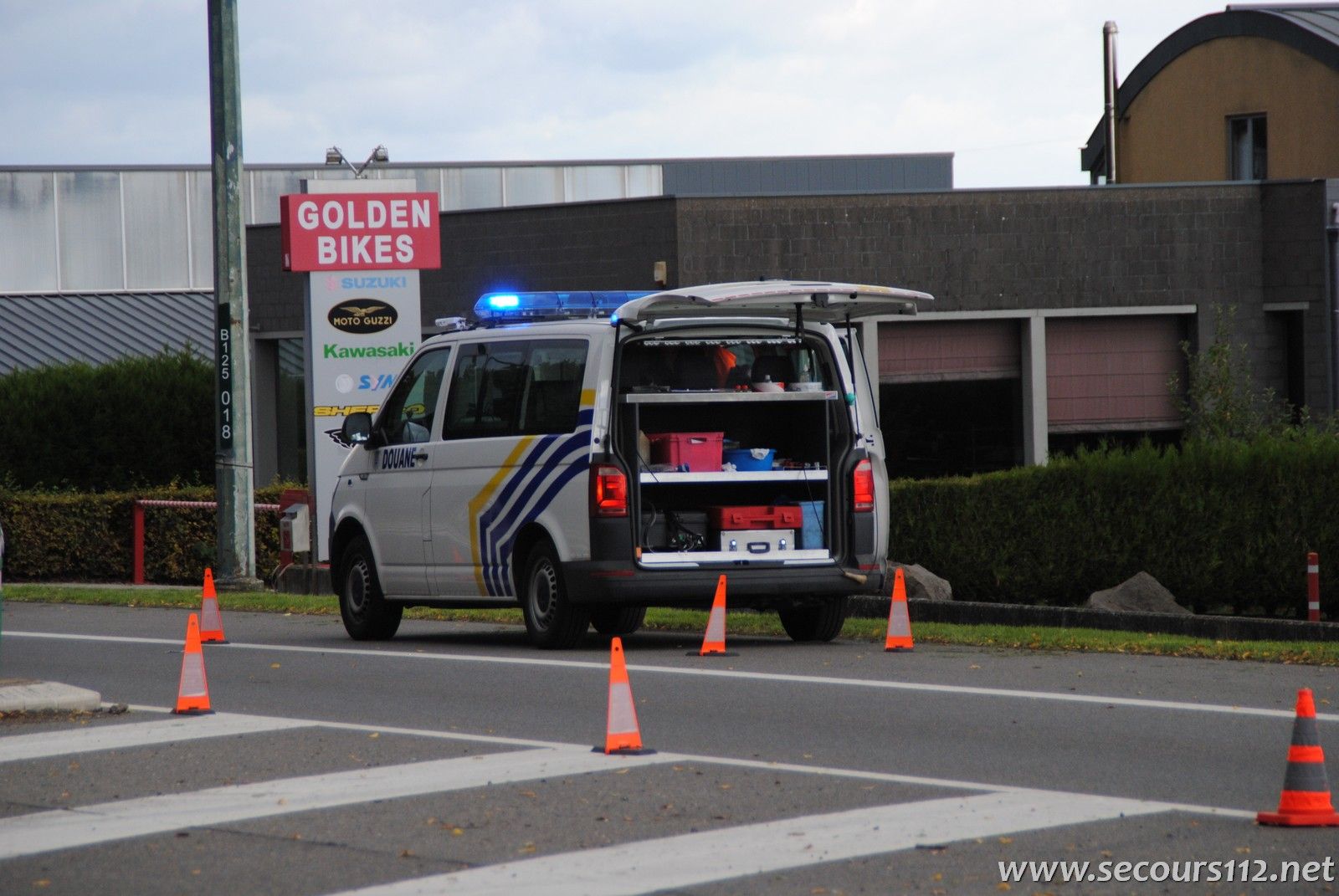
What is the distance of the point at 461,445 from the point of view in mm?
13914

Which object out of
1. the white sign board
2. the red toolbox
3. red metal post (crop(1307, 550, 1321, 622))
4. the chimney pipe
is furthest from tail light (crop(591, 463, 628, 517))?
the chimney pipe

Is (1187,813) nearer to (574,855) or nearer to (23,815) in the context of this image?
(574,855)

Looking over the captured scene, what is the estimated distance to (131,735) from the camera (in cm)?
951

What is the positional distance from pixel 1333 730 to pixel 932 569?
10931 mm

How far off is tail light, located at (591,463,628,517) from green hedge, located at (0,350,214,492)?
19155 millimetres

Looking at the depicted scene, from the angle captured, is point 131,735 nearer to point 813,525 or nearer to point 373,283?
point 813,525

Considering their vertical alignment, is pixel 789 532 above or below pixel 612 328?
below

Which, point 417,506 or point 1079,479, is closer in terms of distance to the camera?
point 417,506

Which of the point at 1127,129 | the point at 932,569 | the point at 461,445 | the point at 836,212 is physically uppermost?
the point at 1127,129

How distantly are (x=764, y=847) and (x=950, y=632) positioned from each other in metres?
8.28

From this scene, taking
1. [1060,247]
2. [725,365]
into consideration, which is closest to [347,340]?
[1060,247]

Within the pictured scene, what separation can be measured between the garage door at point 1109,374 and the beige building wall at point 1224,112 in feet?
21.9

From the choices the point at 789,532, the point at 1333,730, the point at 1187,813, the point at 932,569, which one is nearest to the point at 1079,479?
the point at 932,569

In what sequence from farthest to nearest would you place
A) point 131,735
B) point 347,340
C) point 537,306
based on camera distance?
1. point 347,340
2. point 537,306
3. point 131,735
